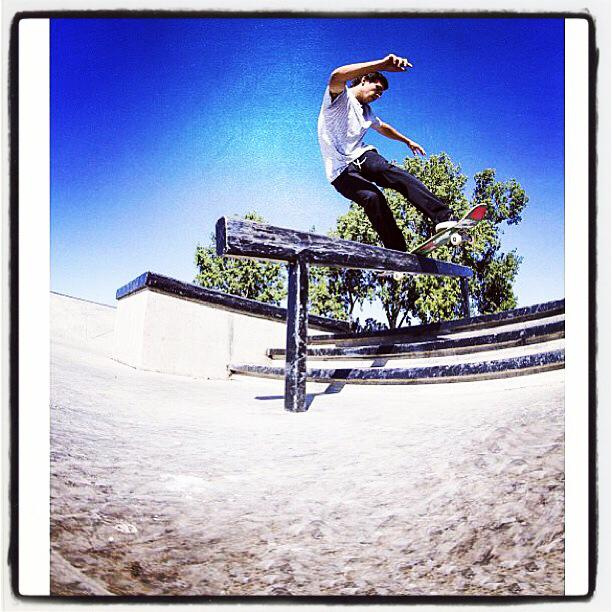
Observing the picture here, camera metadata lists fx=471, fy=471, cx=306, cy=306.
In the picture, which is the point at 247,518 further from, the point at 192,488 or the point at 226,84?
the point at 226,84

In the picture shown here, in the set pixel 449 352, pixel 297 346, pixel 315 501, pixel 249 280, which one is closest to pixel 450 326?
pixel 449 352

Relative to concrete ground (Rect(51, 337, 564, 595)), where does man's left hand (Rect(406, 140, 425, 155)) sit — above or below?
above

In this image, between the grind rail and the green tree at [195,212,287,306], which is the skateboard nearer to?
the grind rail

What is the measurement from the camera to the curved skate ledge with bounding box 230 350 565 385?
262 cm

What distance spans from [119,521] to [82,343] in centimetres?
354

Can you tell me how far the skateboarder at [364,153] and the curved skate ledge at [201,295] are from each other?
1.87 metres

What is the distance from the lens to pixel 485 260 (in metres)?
4.29

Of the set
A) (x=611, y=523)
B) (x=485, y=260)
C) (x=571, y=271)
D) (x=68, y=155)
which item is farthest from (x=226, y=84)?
(x=611, y=523)

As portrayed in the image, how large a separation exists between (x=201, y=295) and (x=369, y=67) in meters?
2.74

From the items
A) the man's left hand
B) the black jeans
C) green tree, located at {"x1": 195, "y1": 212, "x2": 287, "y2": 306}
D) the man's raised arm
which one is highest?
the man's raised arm

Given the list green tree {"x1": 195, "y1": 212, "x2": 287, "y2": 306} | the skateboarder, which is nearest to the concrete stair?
the skateboarder

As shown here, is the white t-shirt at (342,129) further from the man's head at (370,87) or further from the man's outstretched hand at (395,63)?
the man's outstretched hand at (395,63)

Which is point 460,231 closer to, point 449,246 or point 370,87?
point 449,246

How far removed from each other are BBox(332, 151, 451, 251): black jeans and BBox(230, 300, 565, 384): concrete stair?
979mm
